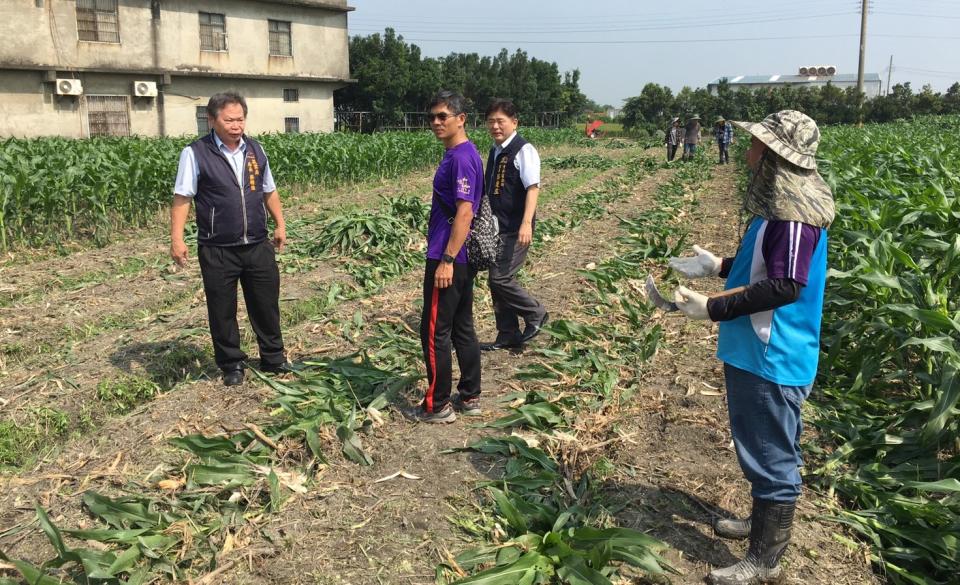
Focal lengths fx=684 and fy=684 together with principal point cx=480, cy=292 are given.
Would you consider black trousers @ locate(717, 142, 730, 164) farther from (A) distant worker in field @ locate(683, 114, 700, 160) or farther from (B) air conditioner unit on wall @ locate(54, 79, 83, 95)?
(B) air conditioner unit on wall @ locate(54, 79, 83, 95)

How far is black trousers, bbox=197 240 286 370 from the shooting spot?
197 inches

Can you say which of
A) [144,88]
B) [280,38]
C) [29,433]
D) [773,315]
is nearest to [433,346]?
[773,315]

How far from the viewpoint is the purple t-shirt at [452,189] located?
161 inches

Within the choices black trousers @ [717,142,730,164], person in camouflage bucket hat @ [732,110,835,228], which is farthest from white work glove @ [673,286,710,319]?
black trousers @ [717,142,730,164]

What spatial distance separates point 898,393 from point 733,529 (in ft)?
7.15

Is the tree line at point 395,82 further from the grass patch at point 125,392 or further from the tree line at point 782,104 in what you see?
the grass patch at point 125,392

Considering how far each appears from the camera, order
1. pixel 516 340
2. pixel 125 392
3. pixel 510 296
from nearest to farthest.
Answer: pixel 125 392, pixel 510 296, pixel 516 340

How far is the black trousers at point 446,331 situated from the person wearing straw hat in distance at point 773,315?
176cm

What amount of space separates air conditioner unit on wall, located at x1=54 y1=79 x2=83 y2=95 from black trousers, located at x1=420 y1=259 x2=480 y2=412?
2423cm

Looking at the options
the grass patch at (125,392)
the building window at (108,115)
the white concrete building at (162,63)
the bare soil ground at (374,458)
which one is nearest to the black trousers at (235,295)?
the bare soil ground at (374,458)

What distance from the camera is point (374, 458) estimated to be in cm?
414

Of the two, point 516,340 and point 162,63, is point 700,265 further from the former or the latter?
point 162,63

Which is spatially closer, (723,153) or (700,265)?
(700,265)

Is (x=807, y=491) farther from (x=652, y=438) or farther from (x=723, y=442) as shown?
(x=652, y=438)
